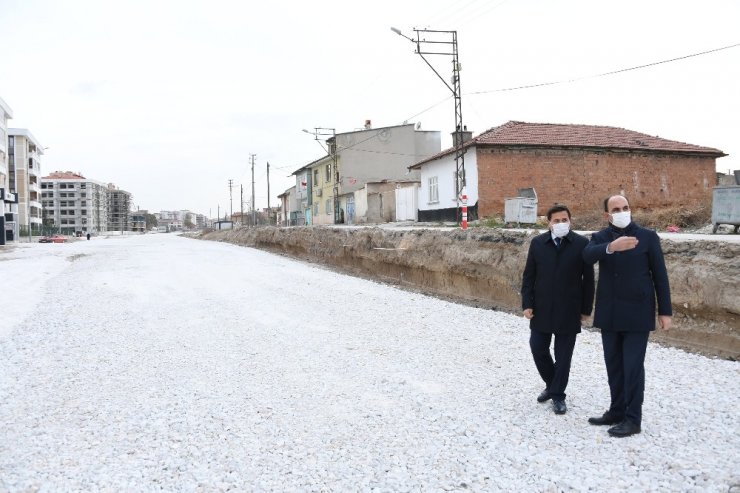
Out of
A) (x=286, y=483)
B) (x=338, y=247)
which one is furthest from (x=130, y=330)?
(x=338, y=247)

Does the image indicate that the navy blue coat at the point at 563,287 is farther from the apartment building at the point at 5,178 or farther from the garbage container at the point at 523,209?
the apartment building at the point at 5,178

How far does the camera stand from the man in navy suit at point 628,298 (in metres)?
3.87

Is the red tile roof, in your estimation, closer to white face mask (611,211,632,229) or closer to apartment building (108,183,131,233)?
white face mask (611,211,632,229)

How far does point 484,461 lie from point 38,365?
5602 millimetres

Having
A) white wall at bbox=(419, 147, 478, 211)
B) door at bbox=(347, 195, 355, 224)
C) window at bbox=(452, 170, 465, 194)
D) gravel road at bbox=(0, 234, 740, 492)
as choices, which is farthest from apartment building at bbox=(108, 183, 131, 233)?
gravel road at bbox=(0, 234, 740, 492)

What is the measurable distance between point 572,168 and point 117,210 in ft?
539

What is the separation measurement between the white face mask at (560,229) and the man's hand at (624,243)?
2.18 feet

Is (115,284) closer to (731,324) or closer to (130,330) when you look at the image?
(130,330)

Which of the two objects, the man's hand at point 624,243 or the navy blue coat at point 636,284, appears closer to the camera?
the man's hand at point 624,243

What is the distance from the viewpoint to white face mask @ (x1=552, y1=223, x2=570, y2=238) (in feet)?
14.4

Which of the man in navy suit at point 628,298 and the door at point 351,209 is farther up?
the door at point 351,209

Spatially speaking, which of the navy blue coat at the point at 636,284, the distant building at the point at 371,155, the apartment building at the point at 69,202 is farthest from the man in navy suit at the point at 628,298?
the apartment building at the point at 69,202

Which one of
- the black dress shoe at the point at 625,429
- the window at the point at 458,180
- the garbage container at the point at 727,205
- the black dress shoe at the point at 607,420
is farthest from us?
the window at the point at 458,180

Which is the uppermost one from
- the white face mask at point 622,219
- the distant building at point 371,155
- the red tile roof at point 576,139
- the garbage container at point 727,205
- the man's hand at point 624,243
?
the distant building at point 371,155
